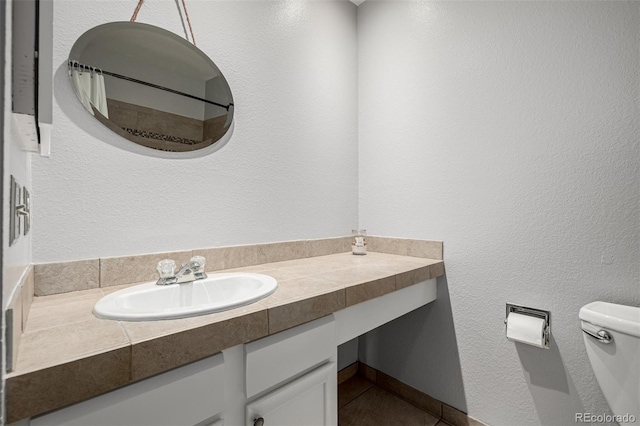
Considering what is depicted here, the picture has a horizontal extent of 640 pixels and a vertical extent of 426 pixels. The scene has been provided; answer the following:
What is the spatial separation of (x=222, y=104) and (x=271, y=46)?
471 millimetres

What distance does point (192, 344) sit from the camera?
678 mm

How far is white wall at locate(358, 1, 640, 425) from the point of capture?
1.10 metres

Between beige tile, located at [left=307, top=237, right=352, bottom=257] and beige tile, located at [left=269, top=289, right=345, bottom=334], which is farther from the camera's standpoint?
beige tile, located at [left=307, top=237, right=352, bottom=257]

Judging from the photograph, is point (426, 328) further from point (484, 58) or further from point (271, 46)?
point (271, 46)

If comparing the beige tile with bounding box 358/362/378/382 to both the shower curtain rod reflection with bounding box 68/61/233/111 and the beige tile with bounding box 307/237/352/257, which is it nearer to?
the beige tile with bounding box 307/237/352/257

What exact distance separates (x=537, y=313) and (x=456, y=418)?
0.70 meters

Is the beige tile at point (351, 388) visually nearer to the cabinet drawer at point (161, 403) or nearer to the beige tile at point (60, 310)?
the cabinet drawer at point (161, 403)

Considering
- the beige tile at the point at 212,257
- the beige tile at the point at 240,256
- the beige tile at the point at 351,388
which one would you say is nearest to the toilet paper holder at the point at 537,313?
the beige tile at the point at 351,388

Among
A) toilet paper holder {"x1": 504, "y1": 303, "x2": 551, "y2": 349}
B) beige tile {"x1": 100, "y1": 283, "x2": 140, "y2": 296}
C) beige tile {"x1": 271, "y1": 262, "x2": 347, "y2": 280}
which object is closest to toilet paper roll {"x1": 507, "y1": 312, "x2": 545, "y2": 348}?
toilet paper holder {"x1": 504, "y1": 303, "x2": 551, "y2": 349}

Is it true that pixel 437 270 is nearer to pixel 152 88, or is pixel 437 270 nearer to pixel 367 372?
pixel 367 372

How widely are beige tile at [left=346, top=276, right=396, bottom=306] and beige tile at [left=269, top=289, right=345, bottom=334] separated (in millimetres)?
46

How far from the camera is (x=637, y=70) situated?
3.44ft

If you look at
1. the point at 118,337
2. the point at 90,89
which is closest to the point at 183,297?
the point at 118,337

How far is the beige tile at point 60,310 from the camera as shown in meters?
0.72
